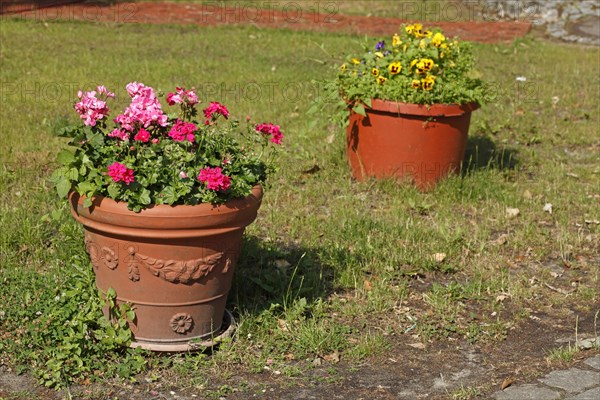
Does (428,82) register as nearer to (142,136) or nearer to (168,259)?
(142,136)

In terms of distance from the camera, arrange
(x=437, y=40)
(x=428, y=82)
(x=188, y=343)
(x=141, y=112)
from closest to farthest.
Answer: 1. (x=141, y=112)
2. (x=188, y=343)
3. (x=428, y=82)
4. (x=437, y=40)

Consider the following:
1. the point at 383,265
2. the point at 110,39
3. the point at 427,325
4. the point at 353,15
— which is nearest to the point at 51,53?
the point at 110,39

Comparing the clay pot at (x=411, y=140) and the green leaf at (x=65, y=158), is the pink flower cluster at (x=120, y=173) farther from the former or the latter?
the clay pot at (x=411, y=140)

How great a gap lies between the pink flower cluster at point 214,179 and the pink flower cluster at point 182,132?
231mm

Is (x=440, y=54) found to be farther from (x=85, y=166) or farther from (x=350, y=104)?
(x=85, y=166)

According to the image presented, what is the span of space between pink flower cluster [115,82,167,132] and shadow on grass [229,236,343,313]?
1.11 m

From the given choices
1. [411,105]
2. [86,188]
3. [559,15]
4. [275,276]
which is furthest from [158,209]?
[559,15]

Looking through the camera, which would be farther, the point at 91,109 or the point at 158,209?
the point at 91,109

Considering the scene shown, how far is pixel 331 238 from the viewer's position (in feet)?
20.5

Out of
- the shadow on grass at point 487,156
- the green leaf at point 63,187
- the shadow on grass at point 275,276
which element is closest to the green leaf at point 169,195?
the green leaf at point 63,187

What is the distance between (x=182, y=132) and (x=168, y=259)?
1.91 feet

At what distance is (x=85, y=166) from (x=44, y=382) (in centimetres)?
97

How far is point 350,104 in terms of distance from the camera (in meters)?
7.05

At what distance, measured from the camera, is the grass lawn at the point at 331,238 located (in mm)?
4855
